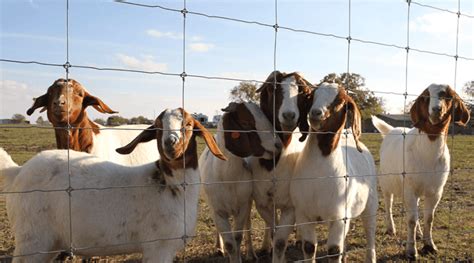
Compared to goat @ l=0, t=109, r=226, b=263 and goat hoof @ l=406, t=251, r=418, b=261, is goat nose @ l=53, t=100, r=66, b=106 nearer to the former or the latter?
goat @ l=0, t=109, r=226, b=263

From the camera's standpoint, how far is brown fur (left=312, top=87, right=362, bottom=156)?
4.32 m

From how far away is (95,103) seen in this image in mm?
4895

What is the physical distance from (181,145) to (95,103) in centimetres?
168

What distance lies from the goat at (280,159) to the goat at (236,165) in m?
0.11

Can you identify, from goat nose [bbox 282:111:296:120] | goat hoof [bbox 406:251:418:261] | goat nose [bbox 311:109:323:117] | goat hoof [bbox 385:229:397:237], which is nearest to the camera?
goat nose [bbox 311:109:323:117]

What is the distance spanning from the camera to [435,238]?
651cm

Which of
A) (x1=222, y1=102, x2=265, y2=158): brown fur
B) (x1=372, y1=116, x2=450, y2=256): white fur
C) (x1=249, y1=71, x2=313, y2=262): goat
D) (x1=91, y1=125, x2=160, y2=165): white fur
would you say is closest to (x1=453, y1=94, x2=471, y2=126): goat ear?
(x1=372, y1=116, x2=450, y2=256): white fur

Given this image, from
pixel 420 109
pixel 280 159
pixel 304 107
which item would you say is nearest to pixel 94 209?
pixel 280 159

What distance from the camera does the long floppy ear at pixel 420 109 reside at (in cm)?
566

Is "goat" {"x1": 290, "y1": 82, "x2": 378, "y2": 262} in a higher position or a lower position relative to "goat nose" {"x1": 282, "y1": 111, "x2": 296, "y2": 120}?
lower

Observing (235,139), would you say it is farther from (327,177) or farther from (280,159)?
(327,177)

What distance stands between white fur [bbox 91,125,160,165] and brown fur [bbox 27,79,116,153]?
12 centimetres

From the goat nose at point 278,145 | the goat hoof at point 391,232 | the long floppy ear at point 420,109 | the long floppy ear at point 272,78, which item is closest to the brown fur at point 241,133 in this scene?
the goat nose at point 278,145

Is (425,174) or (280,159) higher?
(280,159)
